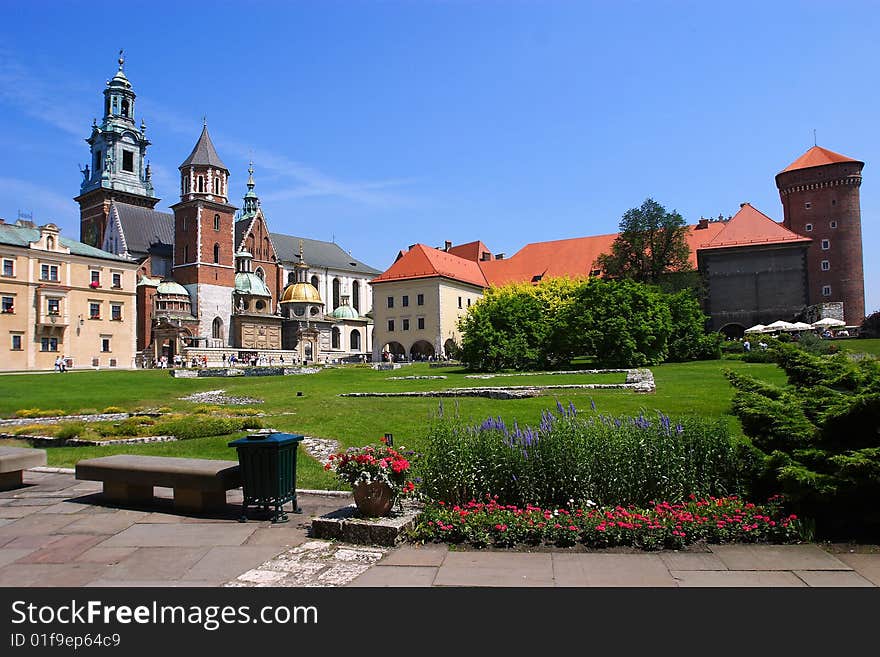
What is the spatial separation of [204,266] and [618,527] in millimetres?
67463

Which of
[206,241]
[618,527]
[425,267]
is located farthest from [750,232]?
[618,527]

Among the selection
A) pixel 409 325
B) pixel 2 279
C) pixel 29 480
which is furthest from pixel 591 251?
pixel 29 480

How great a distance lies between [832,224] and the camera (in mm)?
63531

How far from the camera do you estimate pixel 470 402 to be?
2042 cm

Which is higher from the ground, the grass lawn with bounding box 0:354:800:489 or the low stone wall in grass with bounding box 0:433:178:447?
the grass lawn with bounding box 0:354:800:489

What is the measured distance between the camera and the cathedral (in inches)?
2544

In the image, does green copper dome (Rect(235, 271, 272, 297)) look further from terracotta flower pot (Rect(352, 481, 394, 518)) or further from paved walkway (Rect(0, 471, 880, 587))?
terracotta flower pot (Rect(352, 481, 394, 518))

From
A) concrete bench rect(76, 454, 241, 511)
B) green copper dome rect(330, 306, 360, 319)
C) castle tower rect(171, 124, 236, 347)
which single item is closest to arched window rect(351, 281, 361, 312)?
green copper dome rect(330, 306, 360, 319)

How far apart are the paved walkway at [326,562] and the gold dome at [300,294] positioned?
7027 cm

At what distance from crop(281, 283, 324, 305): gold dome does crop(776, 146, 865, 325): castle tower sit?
5380cm

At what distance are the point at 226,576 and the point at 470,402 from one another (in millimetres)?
15311

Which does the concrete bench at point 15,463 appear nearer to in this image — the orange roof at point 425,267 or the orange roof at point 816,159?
the orange roof at point 425,267

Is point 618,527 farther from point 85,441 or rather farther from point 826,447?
point 85,441
